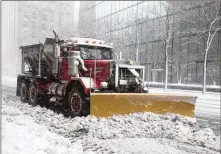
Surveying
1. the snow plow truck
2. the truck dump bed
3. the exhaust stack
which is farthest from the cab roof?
the truck dump bed

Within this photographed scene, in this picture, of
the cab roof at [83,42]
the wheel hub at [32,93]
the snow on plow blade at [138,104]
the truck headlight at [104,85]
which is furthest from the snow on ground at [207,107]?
the wheel hub at [32,93]

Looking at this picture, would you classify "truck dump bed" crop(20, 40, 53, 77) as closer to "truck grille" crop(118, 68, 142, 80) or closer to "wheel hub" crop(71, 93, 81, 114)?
"wheel hub" crop(71, 93, 81, 114)

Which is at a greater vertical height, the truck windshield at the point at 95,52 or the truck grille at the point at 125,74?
the truck windshield at the point at 95,52

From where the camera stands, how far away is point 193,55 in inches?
1169

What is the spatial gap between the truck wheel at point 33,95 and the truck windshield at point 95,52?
3.03 metres

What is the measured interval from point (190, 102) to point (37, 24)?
237 feet

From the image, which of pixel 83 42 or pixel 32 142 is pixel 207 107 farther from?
pixel 32 142

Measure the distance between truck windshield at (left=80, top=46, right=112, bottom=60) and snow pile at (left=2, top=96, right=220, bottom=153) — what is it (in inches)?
91.7

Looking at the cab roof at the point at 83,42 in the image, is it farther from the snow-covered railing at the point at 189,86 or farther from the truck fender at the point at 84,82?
the snow-covered railing at the point at 189,86

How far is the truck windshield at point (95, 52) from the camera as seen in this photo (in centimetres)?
993

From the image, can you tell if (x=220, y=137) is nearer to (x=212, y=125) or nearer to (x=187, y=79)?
(x=212, y=125)

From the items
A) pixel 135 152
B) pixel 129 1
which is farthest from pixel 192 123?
pixel 129 1

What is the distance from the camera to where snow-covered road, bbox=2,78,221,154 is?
18.5 feet

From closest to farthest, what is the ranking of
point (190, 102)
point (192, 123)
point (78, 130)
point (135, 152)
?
1. point (135, 152)
2. point (78, 130)
3. point (192, 123)
4. point (190, 102)
